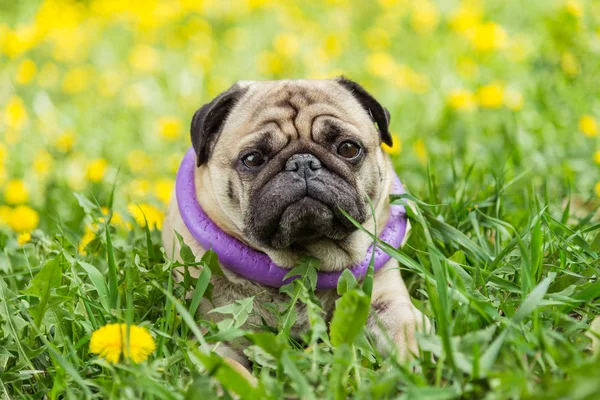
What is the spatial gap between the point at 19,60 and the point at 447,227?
502 cm

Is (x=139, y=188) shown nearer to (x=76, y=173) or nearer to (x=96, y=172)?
(x=96, y=172)

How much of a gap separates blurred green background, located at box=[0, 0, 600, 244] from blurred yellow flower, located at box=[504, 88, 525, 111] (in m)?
0.02

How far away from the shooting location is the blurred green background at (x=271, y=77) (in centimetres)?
455

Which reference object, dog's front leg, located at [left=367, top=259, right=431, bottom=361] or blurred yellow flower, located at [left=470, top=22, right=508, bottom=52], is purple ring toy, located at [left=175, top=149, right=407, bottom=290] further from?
blurred yellow flower, located at [left=470, top=22, right=508, bottom=52]

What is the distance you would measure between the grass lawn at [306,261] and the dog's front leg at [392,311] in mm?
93

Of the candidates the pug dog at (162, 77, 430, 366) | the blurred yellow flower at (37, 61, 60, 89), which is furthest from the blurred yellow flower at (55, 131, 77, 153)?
Result: the pug dog at (162, 77, 430, 366)

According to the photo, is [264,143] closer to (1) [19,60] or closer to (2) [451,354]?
(2) [451,354]

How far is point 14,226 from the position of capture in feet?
13.1

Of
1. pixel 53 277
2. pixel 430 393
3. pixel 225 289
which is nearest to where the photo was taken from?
pixel 430 393

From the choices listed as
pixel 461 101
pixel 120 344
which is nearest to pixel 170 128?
pixel 461 101

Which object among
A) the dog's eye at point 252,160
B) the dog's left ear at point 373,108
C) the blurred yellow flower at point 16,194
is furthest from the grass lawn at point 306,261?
the dog's eye at point 252,160

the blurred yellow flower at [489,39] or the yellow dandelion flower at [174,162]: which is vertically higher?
the blurred yellow flower at [489,39]

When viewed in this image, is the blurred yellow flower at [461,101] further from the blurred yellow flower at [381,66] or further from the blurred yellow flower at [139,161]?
the blurred yellow flower at [139,161]

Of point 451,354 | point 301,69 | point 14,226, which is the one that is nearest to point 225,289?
point 451,354
